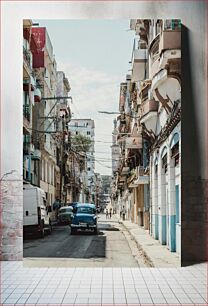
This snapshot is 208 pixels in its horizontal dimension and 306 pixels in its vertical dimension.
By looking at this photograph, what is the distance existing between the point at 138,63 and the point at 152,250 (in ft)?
8.83

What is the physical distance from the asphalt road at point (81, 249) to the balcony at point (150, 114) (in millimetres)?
1755

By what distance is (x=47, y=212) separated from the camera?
24.5ft

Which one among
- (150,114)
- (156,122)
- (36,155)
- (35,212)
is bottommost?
(35,212)

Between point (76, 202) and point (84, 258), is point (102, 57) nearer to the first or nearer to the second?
point (76, 202)

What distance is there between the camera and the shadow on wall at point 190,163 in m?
6.46

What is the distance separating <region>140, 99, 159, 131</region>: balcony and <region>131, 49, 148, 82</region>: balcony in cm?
44

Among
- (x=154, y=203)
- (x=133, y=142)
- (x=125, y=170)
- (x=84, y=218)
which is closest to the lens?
(x=84, y=218)

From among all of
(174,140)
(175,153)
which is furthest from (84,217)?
(174,140)

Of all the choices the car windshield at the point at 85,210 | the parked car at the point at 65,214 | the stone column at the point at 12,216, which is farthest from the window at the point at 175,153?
the stone column at the point at 12,216

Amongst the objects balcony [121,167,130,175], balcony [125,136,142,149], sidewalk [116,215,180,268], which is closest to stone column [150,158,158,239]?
sidewalk [116,215,180,268]

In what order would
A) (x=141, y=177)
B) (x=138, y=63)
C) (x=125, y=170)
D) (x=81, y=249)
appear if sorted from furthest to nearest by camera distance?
(x=125, y=170) → (x=141, y=177) → (x=138, y=63) → (x=81, y=249)

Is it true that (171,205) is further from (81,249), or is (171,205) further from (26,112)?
(26,112)

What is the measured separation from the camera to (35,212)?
7027 millimetres

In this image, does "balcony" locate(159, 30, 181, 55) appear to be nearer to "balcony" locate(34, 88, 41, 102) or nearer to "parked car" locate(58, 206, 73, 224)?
"balcony" locate(34, 88, 41, 102)
